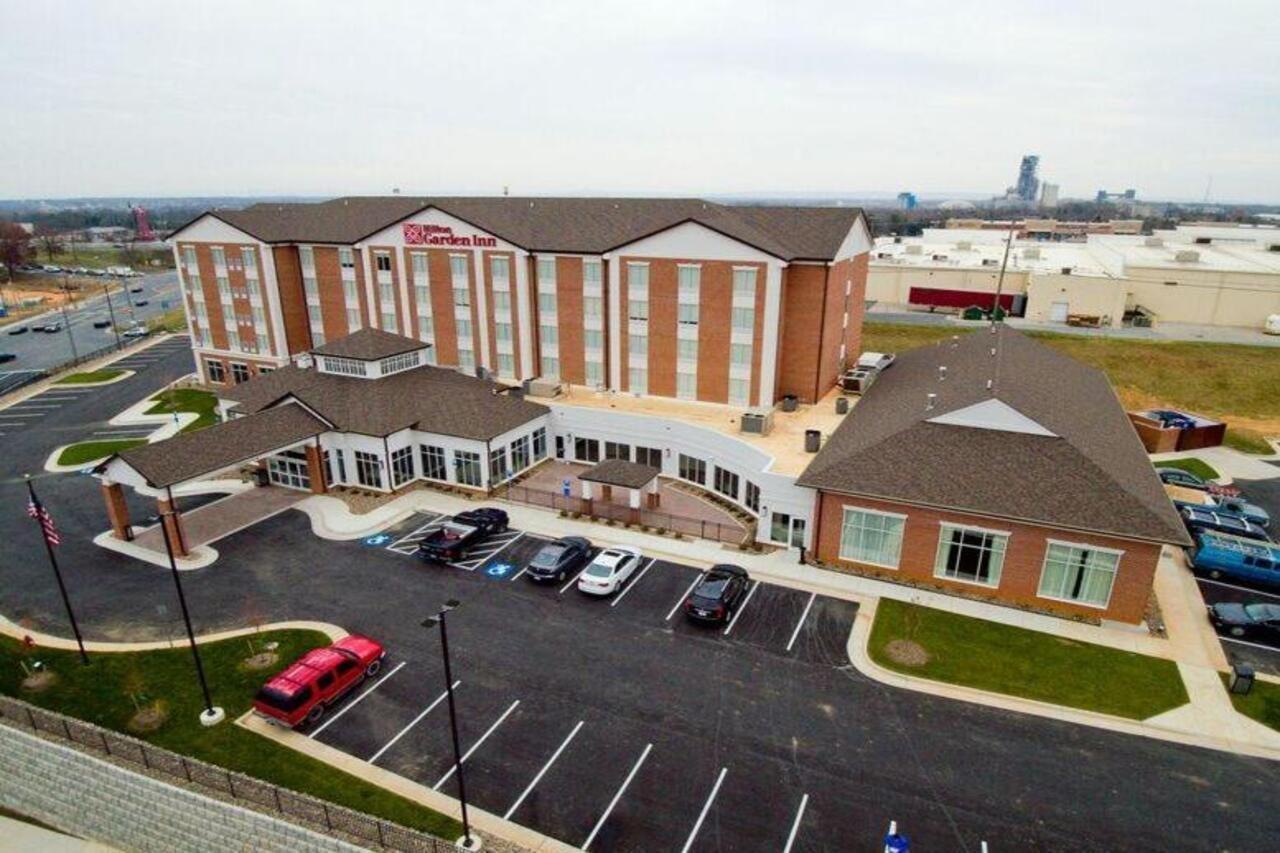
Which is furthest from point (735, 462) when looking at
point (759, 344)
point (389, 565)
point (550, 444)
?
point (389, 565)

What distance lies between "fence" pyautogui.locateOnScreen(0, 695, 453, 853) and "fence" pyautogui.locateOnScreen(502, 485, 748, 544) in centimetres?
2210

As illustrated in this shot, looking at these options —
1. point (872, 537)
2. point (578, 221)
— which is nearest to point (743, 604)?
point (872, 537)

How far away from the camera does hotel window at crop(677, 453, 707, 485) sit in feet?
147

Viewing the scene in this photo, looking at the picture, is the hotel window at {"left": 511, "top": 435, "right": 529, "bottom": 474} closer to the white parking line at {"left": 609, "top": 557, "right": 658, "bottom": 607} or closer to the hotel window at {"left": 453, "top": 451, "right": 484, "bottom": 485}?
the hotel window at {"left": 453, "top": 451, "right": 484, "bottom": 485}

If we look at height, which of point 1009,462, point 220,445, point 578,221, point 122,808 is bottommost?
point 122,808

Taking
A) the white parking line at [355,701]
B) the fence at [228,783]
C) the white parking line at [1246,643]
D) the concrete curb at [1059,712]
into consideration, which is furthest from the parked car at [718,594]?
the white parking line at [1246,643]

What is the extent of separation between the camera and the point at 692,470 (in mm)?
45719

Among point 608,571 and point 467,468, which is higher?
point 467,468

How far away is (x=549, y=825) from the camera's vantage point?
20797mm

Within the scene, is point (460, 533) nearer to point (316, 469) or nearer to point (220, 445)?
point (316, 469)

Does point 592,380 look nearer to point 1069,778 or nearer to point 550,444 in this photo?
point 550,444

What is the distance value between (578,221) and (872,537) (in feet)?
109

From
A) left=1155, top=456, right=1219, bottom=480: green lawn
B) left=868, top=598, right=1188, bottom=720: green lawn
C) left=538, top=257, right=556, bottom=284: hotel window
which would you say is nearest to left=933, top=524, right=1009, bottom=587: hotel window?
left=868, top=598, right=1188, bottom=720: green lawn

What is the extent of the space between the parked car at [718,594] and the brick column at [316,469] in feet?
83.8
